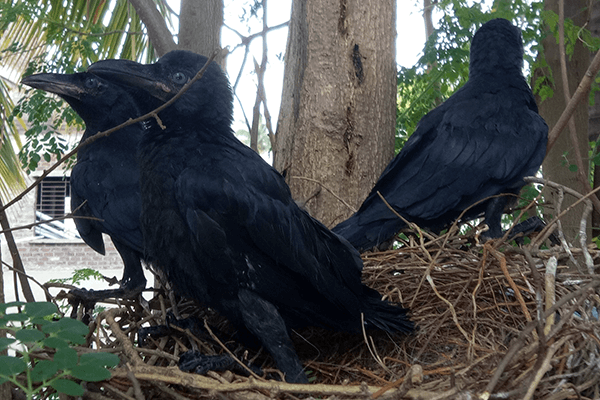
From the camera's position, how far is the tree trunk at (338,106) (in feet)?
9.29

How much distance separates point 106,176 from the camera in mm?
2686

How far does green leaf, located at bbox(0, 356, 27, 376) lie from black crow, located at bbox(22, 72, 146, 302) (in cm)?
115

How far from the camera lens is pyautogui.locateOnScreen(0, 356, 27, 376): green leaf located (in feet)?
4.13

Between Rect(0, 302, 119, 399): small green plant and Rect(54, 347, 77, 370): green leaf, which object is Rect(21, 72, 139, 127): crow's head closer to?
Rect(0, 302, 119, 399): small green plant

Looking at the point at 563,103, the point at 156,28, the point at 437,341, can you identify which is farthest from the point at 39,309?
the point at 563,103

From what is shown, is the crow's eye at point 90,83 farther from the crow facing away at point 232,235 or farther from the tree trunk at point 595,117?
the tree trunk at point 595,117

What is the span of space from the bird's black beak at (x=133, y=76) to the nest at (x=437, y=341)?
0.76 m

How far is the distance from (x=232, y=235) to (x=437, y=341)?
798mm

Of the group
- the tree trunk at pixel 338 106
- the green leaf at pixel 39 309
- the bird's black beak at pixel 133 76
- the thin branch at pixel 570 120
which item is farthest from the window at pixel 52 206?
the green leaf at pixel 39 309

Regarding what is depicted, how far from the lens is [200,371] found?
1767 millimetres

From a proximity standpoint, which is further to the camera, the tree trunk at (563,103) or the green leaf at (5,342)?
the tree trunk at (563,103)

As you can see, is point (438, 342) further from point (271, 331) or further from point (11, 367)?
point (11, 367)

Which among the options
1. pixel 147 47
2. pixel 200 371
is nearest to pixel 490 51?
pixel 200 371

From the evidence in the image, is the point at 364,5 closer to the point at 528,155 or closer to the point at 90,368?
the point at 528,155
